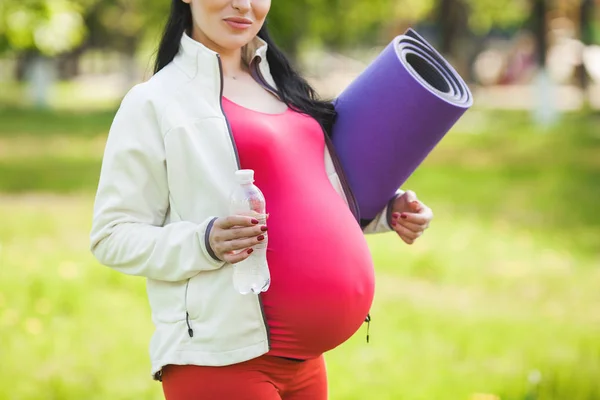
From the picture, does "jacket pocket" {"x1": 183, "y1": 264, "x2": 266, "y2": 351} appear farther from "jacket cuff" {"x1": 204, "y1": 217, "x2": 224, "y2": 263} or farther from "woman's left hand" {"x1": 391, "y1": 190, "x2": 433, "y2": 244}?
"woman's left hand" {"x1": 391, "y1": 190, "x2": 433, "y2": 244}

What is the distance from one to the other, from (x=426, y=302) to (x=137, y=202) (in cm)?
501

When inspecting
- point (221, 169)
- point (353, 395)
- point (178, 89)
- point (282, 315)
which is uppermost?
point (178, 89)

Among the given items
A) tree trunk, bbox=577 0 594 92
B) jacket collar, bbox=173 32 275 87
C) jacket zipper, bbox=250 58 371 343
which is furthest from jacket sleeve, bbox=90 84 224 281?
tree trunk, bbox=577 0 594 92

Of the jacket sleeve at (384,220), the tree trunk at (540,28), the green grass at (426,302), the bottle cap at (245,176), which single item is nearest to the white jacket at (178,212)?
the bottle cap at (245,176)

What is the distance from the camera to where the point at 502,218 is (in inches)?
A: 423

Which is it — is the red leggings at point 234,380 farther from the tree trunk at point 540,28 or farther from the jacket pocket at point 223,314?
the tree trunk at point 540,28

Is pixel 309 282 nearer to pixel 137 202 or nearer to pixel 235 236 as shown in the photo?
pixel 235 236

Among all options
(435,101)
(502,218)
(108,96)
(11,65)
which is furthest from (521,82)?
(435,101)

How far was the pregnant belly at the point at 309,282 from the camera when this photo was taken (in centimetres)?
237

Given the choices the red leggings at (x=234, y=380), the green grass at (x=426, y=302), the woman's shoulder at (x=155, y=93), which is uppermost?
the woman's shoulder at (x=155, y=93)

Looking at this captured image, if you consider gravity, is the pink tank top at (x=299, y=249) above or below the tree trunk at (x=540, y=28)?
below

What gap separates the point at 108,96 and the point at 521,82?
16810 millimetres

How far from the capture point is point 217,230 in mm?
2213

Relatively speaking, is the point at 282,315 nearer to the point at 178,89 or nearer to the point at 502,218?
the point at 178,89
